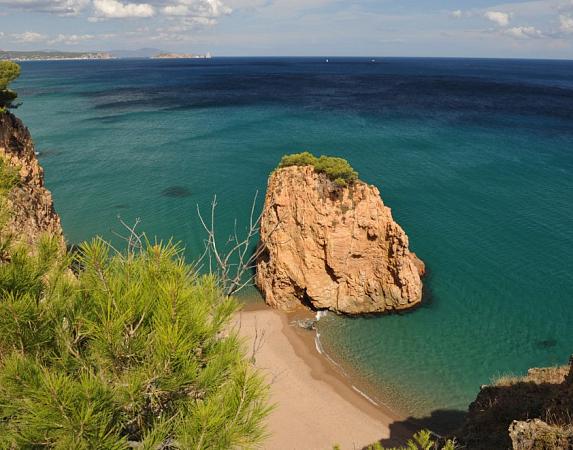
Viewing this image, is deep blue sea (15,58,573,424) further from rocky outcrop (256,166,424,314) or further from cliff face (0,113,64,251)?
cliff face (0,113,64,251)

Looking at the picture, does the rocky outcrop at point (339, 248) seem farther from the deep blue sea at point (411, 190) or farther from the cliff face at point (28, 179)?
the cliff face at point (28, 179)

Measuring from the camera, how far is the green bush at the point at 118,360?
480 cm

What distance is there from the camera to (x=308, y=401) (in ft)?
57.0

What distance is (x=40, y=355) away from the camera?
5.57 meters

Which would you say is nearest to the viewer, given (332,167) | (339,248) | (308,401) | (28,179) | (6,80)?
(308,401)

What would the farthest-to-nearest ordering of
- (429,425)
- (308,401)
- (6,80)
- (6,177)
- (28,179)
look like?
(6,80) → (28,179) → (308,401) → (429,425) → (6,177)

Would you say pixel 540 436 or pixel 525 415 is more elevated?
pixel 540 436

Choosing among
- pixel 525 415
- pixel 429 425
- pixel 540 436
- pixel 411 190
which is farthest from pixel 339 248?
pixel 411 190

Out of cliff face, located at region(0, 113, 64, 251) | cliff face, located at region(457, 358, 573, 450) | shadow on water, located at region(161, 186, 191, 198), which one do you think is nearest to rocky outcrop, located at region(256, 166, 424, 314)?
cliff face, located at region(457, 358, 573, 450)

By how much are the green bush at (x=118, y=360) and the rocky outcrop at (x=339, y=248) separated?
15.9 metres

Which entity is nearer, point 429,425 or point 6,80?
point 429,425

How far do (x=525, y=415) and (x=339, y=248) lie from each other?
12.2 m

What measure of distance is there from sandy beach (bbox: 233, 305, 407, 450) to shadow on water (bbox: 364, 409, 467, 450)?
0.31 metres

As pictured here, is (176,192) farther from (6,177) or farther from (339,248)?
(6,177)
